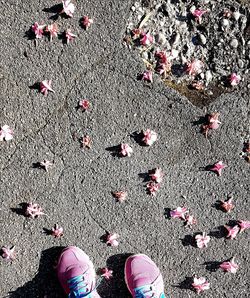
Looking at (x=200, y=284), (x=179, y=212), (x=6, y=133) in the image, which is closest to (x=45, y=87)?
(x=6, y=133)

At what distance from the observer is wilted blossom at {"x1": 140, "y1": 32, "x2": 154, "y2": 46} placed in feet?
Result: 9.64

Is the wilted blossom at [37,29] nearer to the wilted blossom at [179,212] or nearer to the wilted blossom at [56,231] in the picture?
the wilted blossom at [56,231]

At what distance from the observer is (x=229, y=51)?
9.89 feet

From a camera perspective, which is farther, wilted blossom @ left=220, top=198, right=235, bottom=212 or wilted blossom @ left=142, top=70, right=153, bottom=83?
wilted blossom @ left=220, top=198, right=235, bottom=212

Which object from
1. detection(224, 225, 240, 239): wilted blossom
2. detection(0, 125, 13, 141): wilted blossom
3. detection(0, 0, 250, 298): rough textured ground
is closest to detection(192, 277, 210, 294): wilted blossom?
detection(0, 0, 250, 298): rough textured ground

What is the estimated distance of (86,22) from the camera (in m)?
2.92

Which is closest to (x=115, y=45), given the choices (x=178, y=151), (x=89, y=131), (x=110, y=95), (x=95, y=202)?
(x=110, y=95)

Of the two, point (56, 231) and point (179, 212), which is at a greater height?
point (179, 212)

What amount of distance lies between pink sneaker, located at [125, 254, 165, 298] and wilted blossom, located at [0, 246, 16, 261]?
0.69 metres

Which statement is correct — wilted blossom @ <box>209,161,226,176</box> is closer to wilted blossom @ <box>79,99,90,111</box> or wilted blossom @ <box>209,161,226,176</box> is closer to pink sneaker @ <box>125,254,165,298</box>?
pink sneaker @ <box>125,254,165,298</box>

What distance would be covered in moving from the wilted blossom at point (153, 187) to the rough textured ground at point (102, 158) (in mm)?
36

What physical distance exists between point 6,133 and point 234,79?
4.52 feet

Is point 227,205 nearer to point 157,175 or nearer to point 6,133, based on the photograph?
point 157,175

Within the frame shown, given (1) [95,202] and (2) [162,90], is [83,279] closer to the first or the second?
(1) [95,202]
